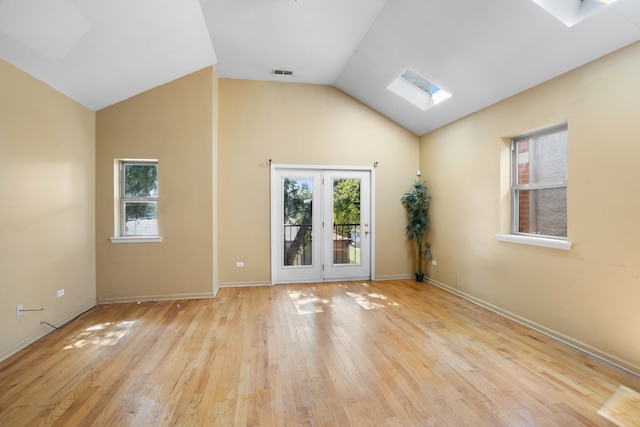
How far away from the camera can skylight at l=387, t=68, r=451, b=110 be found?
4676mm

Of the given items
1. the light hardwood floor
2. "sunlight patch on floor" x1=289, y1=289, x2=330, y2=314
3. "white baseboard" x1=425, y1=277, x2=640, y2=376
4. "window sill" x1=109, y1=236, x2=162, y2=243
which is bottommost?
the light hardwood floor

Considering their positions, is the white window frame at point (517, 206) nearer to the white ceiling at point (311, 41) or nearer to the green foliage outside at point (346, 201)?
the white ceiling at point (311, 41)

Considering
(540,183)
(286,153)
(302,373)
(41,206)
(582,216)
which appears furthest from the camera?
(286,153)

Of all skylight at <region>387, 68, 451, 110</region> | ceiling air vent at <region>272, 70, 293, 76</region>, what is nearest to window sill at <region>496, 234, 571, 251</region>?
skylight at <region>387, 68, 451, 110</region>

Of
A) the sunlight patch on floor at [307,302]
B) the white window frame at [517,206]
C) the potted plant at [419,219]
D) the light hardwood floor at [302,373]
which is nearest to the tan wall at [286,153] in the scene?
the potted plant at [419,219]

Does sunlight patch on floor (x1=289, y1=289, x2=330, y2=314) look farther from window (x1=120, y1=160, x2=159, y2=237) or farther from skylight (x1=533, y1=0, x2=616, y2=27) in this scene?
skylight (x1=533, y1=0, x2=616, y2=27)

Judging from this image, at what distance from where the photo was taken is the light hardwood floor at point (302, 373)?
1958 mm

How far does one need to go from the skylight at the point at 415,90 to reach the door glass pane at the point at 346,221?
1663 mm

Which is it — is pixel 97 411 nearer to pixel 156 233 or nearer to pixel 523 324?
pixel 156 233

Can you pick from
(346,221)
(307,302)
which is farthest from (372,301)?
(346,221)

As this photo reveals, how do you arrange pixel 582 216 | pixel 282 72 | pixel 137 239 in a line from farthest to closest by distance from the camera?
pixel 282 72 < pixel 137 239 < pixel 582 216

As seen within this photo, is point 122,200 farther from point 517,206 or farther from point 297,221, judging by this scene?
point 517,206

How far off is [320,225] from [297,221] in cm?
43

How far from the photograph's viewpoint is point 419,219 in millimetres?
5434
